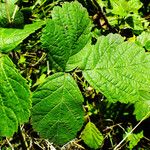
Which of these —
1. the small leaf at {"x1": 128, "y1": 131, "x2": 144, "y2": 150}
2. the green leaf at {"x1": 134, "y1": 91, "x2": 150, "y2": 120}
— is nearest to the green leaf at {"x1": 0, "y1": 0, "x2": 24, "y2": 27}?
the green leaf at {"x1": 134, "y1": 91, "x2": 150, "y2": 120}

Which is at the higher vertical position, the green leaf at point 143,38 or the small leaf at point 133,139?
the green leaf at point 143,38

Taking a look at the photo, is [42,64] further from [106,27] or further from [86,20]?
[86,20]

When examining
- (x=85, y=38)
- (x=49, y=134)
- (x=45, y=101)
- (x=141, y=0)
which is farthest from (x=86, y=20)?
(x=141, y=0)

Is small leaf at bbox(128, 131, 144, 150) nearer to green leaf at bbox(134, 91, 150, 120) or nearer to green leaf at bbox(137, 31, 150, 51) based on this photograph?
green leaf at bbox(134, 91, 150, 120)

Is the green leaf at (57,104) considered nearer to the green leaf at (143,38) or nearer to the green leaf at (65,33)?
the green leaf at (65,33)

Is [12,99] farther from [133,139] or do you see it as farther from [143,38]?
[143,38]

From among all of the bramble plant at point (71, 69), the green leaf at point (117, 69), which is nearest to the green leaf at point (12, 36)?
the bramble plant at point (71, 69)
